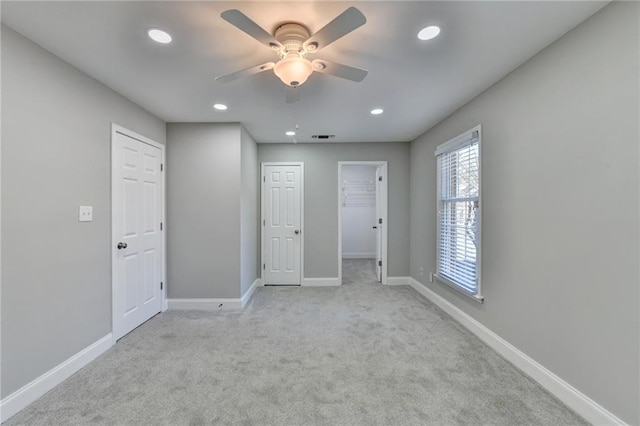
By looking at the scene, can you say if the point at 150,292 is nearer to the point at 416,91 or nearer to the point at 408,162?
the point at 416,91

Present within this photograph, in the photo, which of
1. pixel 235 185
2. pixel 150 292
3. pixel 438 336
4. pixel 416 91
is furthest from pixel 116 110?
pixel 438 336

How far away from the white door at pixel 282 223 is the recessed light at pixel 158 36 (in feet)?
9.11

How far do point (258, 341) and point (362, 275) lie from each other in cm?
297

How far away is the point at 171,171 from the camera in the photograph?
3.49m

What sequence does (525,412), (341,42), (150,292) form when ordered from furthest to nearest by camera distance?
1. (150,292)
2. (341,42)
3. (525,412)

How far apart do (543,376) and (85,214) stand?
3.77 meters

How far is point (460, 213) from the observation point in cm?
307

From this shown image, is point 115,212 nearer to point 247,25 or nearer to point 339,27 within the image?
point 247,25

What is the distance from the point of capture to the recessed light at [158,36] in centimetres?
173

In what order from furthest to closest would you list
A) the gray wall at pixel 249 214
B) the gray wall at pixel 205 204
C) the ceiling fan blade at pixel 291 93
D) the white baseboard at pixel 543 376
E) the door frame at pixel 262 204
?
the door frame at pixel 262 204 → the gray wall at pixel 249 214 → the gray wall at pixel 205 204 → the ceiling fan blade at pixel 291 93 → the white baseboard at pixel 543 376

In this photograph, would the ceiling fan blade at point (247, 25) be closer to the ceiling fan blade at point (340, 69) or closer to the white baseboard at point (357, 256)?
the ceiling fan blade at point (340, 69)

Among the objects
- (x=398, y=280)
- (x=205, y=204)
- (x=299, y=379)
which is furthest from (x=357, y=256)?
(x=299, y=379)

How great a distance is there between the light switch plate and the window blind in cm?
357

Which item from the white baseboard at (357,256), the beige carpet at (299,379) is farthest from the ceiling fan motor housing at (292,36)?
the white baseboard at (357,256)
